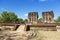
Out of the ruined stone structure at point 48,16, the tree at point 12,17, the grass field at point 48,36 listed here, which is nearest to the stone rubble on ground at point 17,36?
the grass field at point 48,36

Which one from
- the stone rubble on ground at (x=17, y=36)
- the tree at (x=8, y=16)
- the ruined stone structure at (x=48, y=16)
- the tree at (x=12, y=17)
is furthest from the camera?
the tree at (x=12, y=17)

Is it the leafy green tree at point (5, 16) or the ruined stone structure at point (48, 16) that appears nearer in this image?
the ruined stone structure at point (48, 16)

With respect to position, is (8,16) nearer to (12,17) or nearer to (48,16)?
(12,17)

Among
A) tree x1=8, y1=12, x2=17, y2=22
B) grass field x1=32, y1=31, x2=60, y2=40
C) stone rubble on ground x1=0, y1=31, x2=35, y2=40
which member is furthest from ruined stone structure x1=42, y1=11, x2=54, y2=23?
tree x1=8, y1=12, x2=17, y2=22

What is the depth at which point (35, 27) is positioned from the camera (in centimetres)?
1341

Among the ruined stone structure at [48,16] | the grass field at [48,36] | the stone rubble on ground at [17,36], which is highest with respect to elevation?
the ruined stone structure at [48,16]

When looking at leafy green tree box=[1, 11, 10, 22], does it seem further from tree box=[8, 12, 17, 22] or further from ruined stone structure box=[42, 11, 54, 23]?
ruined stone structure box=[42, 11, 54, 23]

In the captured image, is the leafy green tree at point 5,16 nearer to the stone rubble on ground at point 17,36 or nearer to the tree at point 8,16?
the tree at point 8,16

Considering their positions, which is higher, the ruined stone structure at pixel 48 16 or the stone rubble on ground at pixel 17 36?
the ruined stone structure at pixel 48 16

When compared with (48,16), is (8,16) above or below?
above

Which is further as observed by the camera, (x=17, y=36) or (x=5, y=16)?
(x=5, y=16)

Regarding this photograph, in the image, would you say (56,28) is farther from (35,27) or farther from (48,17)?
(48,17)

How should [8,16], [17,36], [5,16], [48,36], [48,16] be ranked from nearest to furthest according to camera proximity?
[17,36], [48,36], [48,16], [5,16], [8,16]

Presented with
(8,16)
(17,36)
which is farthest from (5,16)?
(17,36)
